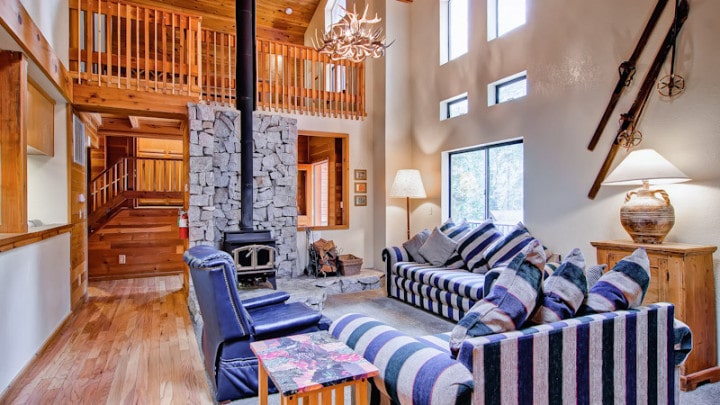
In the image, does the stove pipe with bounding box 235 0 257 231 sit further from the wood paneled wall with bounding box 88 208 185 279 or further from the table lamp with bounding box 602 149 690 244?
the table lamp with bounding box 602 149 690 244

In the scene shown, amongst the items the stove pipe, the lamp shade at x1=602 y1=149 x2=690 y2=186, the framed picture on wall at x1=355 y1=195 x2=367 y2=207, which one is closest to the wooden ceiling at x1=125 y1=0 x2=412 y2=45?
the stove pipe

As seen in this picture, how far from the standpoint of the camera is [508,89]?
15.9 feet

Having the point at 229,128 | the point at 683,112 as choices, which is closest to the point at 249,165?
the point at 229,128

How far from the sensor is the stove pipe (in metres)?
5.05

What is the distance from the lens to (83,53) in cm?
460

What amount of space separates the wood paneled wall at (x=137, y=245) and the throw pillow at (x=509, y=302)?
18.7 feet

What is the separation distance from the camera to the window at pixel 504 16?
4625 millimetres

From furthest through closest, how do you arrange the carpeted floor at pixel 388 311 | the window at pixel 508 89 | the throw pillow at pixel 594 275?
the window at pixel 508 89 < the carpeted floor at pixel 388 311 < the throw pillow at pixel 594 275

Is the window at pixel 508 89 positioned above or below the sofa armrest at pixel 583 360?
above

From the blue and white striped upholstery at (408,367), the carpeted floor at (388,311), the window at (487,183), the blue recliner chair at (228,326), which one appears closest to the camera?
the blue and white striped upholstery at (408,367)

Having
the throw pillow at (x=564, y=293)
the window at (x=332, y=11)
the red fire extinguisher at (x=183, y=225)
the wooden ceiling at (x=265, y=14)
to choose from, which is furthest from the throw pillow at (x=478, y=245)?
the wooden ceiling at (x=265, y=14)

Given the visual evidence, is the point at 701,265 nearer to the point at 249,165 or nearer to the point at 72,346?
the point at 249,165

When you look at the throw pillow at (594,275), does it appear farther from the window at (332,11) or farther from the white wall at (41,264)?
the window at (332,11)

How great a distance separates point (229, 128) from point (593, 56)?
170 inches
